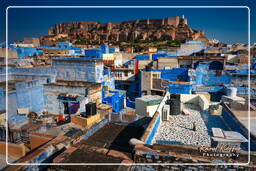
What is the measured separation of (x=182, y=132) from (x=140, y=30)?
65.8 m

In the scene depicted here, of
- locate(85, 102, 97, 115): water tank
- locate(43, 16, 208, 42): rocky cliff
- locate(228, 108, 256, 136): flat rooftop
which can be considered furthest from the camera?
locate(43, 16, 208, 42): rocky cliff

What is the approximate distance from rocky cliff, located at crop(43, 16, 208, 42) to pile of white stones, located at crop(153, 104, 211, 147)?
47.6 meters

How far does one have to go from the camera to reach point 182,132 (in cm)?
569

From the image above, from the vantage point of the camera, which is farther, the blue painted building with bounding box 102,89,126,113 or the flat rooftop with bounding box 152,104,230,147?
the blue painted building with bounding box 102,89,126,113

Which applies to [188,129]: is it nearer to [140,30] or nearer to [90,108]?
[90,108]

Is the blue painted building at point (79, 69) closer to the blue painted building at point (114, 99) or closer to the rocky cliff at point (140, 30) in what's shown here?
the blue painted building at point (114, 99)

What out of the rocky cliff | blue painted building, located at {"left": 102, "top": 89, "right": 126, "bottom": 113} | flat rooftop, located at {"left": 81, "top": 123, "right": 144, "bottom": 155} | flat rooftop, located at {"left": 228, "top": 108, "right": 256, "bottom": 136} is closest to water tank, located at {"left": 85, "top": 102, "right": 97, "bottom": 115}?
flat rooftop, located at {"left": 81, "top": 123, "right": 144, "bottom": 155}

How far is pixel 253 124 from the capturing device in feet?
16.9

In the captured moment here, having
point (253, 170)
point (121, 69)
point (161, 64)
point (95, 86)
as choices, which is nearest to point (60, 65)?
point (95, 86)

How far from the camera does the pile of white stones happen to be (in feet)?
16.9

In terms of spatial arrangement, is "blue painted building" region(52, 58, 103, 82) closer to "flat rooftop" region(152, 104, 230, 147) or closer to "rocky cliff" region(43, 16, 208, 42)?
"flat rooftop" region(152, 104, 230, 147)

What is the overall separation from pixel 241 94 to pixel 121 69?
11579mm

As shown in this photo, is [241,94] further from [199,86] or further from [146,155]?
[146,155]

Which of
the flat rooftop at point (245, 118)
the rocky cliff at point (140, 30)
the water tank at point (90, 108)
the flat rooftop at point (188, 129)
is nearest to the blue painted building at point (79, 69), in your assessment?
the water tank at point (90, 108)
